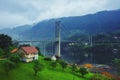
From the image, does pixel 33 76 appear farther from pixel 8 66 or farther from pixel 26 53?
pixel 26 53

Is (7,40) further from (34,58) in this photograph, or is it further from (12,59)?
(12,59)

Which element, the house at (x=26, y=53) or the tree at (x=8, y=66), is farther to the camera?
the house at (x=26, y=53)

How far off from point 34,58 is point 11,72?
12.9 meters

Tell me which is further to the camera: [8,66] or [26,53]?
[26,53]

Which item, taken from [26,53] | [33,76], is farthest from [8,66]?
[26,53]

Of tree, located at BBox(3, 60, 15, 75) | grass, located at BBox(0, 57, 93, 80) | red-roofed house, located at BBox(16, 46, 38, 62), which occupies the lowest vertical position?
grass, located at BBox(0, 57, 93, 80)

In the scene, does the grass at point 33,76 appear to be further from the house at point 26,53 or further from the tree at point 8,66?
the house at point 26,53

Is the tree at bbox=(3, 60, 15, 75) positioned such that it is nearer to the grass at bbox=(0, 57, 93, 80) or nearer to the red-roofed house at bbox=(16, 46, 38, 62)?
the grass at bbox=(0, 57, 93, 80)

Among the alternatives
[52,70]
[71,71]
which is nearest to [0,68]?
[52,70]

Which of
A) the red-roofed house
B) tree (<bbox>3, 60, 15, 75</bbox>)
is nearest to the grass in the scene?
tree (<bbox>3, 60, 15, 75</bbox>)

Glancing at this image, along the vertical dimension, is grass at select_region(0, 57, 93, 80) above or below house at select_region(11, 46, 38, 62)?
below

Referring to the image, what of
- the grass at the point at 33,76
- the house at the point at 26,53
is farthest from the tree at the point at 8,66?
the house at the point at 26,53

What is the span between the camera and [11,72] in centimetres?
6619

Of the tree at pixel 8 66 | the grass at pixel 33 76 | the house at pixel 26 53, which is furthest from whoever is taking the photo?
the house at pixel 26 53
